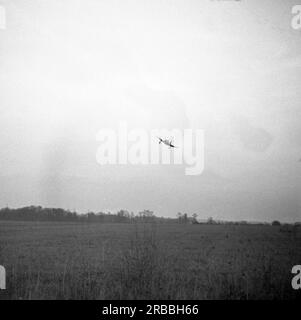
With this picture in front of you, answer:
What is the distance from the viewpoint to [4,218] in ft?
298

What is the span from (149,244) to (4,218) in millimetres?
94446

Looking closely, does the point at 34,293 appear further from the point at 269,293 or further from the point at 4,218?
the point at 4,218

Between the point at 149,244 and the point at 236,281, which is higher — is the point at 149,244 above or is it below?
above

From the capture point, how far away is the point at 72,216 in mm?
91500

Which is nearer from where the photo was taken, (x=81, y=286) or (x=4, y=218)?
(x=81, y=286)
